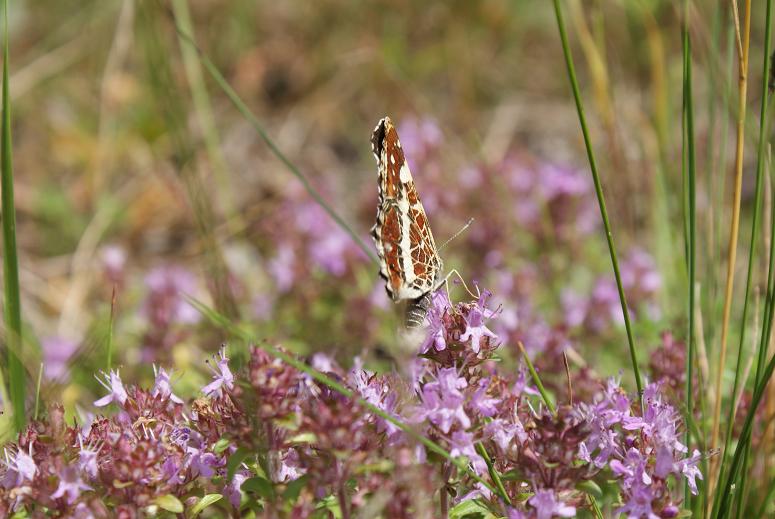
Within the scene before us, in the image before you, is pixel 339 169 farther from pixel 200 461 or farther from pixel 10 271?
pixel 200 461

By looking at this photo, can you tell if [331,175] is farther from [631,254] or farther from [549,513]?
[549,513]

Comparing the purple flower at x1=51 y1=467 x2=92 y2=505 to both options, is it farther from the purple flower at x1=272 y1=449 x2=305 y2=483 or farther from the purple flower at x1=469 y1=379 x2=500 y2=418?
A: the purple flower at x1=469 y1=379 x2=500 y2=418

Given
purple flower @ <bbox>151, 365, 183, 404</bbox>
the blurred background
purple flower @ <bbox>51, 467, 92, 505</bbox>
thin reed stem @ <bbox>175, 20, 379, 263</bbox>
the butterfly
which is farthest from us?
the blurred background

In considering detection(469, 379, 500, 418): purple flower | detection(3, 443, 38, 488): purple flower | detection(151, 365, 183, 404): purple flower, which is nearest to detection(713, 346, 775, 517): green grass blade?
detection(469, 379, 500, 418): purple flower

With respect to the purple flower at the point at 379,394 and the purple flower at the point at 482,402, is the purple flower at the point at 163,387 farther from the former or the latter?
the purple flower at the point at 482,402

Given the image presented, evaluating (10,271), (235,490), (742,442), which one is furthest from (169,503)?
(742,442)
